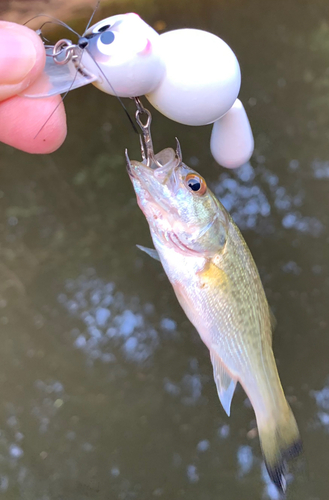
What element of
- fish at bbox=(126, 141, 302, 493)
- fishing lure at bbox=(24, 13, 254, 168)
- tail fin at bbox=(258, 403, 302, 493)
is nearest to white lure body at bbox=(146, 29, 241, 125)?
fishing lure at bbox=(24, 13, 254, 168)

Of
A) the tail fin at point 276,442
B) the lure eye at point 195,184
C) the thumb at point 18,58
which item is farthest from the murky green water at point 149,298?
the thumb at point 18,58

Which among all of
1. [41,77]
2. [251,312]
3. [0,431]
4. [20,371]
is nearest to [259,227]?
[251,312]

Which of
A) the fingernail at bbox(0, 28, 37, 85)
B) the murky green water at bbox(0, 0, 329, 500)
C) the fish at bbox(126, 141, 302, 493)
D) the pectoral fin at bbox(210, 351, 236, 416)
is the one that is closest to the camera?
the fingernail at bbox(0, 28, 37, 85)

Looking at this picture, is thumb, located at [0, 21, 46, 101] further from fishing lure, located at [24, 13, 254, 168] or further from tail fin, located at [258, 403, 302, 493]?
tail fin, located at [258, 403, 302, 493]

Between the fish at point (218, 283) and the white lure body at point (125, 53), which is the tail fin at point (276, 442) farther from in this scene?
the white lure body at point (125, 53)

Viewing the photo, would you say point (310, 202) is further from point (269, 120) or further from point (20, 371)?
point (20, 371)

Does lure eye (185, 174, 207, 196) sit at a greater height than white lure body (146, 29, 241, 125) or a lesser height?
lesser
